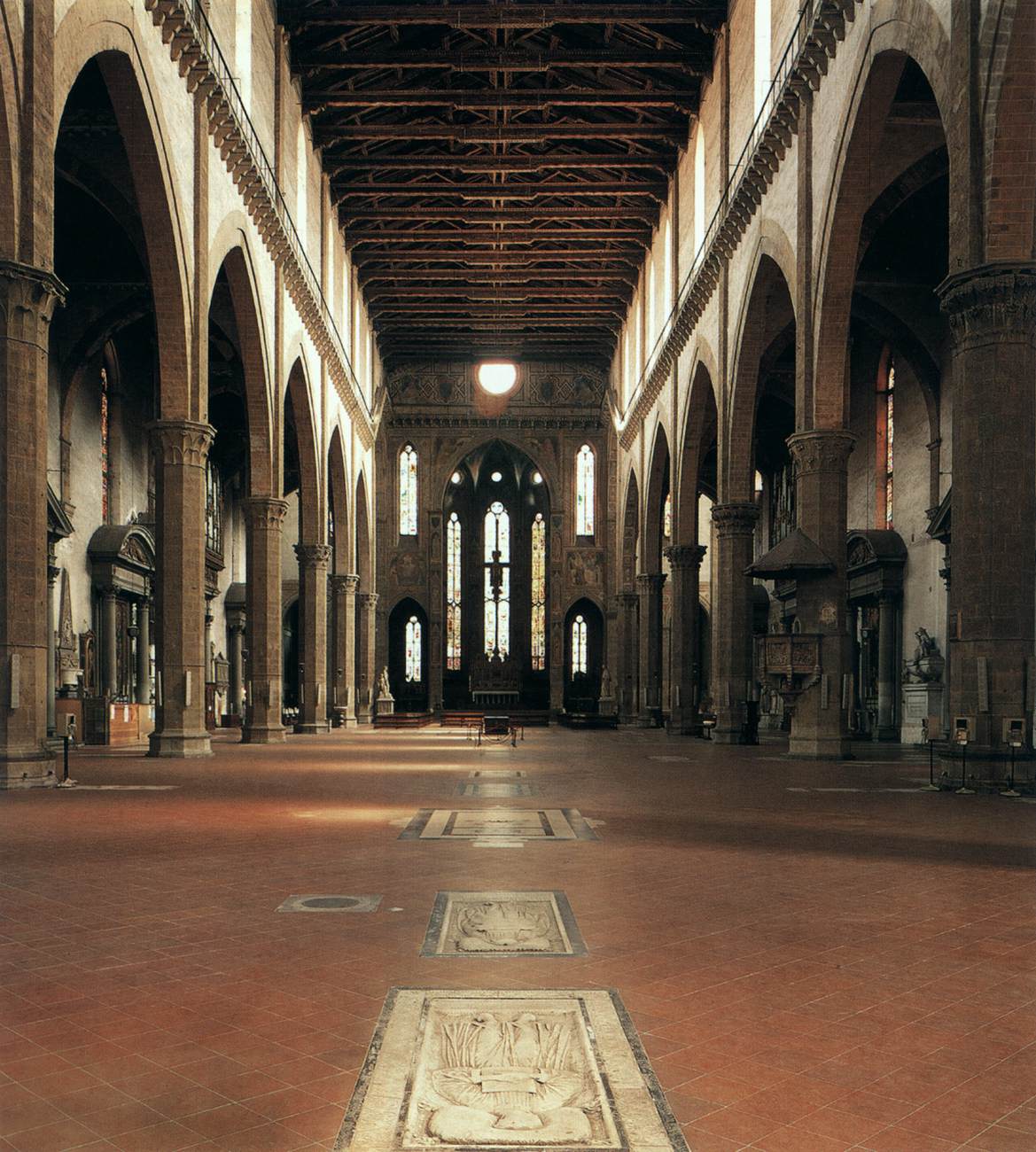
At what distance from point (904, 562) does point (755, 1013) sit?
27390mm

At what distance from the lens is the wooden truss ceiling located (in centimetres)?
2923

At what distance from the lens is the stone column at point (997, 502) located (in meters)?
14.3

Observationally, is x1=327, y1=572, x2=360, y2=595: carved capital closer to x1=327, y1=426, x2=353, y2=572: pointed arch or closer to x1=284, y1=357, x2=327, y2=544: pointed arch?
x1=327, y1=426, x2=353, y2=572: pointed arch

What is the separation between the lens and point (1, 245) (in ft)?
47.0

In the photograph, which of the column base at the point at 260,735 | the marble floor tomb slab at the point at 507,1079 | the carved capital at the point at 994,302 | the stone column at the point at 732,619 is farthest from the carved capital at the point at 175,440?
the marble floor tomb slab at the point at 507,1079

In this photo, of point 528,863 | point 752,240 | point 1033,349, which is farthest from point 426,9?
point 528,863

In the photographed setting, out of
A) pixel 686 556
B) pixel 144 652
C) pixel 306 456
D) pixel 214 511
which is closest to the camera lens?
pixel 686 556

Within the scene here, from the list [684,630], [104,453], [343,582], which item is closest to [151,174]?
[104,453]

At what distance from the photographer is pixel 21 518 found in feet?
48.1

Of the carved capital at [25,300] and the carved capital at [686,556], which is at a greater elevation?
the carved capital at [25,300]

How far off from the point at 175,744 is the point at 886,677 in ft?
61.6

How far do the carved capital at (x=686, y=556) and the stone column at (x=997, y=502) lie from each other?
2017cm

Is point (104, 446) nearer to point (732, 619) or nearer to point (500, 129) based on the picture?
point (500, 129)

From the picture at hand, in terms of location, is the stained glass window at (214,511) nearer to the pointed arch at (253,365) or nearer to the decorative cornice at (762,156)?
the pointed arch at (253,365)
